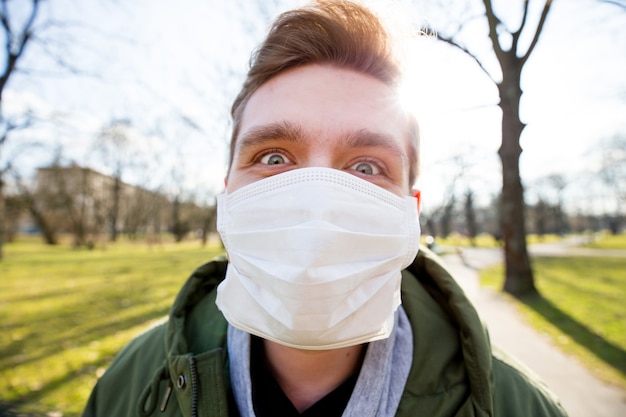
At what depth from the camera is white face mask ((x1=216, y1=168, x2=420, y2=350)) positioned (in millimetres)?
1023

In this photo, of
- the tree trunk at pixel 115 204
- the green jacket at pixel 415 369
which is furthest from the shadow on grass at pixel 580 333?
the tree trunk at pixel 115 204

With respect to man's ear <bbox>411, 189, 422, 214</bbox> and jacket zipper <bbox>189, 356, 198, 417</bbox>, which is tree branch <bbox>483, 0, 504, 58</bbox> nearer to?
man's ear <bbox>411, 189, 422, 214</bbox>

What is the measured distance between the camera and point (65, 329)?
6.26 m

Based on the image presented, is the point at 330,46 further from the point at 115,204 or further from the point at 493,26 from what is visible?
the point at 115,204

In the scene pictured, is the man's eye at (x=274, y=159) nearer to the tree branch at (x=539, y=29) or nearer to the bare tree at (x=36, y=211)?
the tree branch at (x=539, y=29)

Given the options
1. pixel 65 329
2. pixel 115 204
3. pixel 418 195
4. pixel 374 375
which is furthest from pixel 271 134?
pixel 115 204

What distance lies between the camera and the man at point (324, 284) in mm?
1074

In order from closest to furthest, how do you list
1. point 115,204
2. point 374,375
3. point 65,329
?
point 374,375 < point 65,329 < point 115,204

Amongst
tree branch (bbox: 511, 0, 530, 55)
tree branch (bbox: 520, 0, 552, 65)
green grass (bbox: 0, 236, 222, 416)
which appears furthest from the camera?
tree branch (bbox: 511, 0, 530, 55)

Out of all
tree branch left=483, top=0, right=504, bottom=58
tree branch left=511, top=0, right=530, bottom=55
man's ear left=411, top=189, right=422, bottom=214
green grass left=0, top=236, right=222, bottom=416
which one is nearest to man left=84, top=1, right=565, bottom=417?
man's ear left=411, top=189, right=422, bottom=214

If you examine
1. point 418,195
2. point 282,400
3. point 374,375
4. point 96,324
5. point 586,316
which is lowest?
point 96,324

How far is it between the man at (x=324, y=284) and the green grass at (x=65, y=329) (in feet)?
5.49

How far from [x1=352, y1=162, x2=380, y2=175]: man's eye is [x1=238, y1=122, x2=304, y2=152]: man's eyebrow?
0.25m

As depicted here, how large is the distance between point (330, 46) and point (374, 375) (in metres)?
1.35
